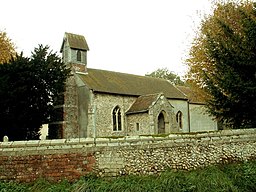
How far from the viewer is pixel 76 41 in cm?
3278

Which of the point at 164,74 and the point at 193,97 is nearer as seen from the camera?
the point at 193,97

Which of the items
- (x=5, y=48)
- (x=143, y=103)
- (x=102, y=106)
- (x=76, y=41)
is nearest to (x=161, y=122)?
(x=143, y=103)

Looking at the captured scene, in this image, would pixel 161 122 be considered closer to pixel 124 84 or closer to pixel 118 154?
pixel 124 84

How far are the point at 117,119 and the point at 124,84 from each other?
4347 mm

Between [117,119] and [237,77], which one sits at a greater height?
[237,77]

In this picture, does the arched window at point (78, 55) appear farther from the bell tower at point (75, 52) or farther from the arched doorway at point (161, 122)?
the arched doorway at point (161, 122)

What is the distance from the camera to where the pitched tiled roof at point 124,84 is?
30.2 m

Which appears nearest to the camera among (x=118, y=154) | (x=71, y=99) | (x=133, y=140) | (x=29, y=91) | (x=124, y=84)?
(x=118, y=154)

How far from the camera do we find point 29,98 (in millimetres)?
22656

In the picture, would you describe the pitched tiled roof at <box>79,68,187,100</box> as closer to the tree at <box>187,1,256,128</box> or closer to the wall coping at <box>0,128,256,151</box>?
the tree at <box>187,1,256,128</box>

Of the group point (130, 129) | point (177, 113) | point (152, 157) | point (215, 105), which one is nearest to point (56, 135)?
point (130, 129)

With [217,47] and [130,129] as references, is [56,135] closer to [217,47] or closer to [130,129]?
[130,129]

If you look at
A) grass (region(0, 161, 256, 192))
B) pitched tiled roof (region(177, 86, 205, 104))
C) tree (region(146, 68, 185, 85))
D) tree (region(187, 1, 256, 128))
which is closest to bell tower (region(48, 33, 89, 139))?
pitched tiled roof (region(177, 86, 205, 104))

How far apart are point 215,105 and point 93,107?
14.9 m
